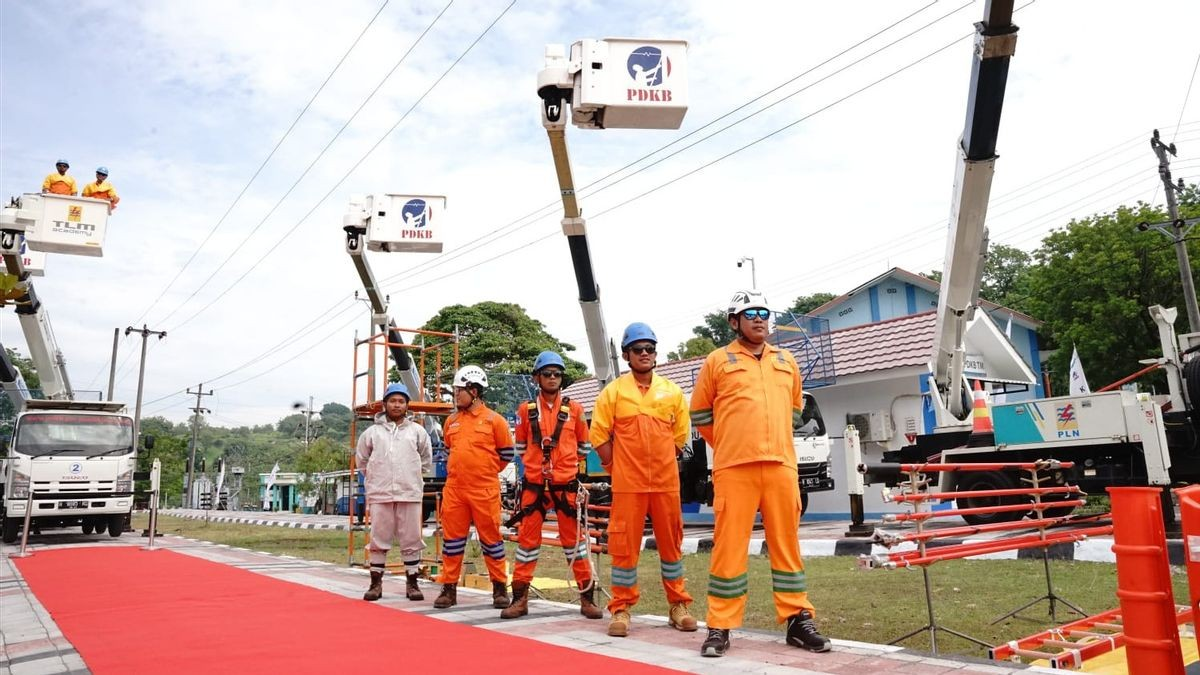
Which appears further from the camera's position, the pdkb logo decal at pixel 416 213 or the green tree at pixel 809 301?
the green tree at pixel 809 301

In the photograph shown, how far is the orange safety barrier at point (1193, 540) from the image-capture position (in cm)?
238

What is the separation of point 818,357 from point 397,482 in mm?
11329

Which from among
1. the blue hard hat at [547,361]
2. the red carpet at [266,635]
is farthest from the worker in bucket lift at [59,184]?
the blue hard hat at [547,361]

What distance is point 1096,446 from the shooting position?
9.95 m

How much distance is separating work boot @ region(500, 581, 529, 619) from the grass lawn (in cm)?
90

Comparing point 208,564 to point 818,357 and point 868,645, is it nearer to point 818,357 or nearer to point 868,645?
point 868,645

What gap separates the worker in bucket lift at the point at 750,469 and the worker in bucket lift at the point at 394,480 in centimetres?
319

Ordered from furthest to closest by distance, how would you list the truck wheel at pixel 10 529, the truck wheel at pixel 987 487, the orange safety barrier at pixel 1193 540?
1. the truck wheel at pixel 10 529
2. the truck wheel at pixel 987 487
3. the orange safety barrier at pixel 1193 540

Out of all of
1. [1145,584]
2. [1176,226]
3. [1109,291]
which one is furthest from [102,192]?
[1109,291]

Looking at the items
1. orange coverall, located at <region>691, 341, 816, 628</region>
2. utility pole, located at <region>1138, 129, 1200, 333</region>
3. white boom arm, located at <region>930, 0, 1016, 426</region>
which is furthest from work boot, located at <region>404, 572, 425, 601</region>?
utility pole, located at <region>1138, 129, 1200, 333</region>

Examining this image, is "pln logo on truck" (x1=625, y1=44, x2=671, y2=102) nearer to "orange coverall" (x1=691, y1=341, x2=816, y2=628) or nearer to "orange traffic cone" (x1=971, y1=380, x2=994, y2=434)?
"orange coverall" (x1=691, y1=341, x2=816, y2=628)

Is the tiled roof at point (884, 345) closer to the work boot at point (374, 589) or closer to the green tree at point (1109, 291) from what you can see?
the green tree at point (1109, 291)

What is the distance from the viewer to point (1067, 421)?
10.0 meters

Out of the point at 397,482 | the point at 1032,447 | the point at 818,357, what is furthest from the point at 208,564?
the point at 818,357
